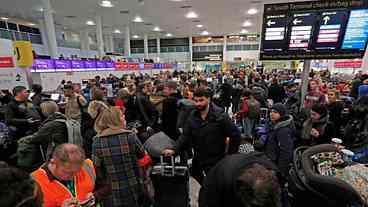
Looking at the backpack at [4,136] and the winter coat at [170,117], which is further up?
the winter coat at [170,117]

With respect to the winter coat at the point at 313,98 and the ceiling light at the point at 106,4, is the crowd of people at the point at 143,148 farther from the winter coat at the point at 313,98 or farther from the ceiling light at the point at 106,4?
the ceiling light at the point at 106,4

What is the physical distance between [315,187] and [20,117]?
4.69 meters

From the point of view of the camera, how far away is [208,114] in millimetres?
2566

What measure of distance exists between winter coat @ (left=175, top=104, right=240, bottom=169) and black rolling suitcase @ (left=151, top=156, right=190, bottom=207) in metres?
0.34

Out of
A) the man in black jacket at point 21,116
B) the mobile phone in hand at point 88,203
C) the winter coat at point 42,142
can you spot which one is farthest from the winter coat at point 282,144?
the man in black jacket at point 21,116

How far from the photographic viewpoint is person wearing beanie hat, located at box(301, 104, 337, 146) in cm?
332

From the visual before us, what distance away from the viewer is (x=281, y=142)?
2830 mm

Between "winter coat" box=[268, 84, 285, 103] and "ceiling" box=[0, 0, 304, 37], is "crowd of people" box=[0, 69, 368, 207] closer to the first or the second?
"winter coat" box=[268, 84, 285, 103]

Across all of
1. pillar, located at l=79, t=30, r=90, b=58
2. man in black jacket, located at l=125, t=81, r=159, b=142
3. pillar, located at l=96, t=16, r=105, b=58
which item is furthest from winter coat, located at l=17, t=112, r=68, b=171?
pillar, located at l=79, t=30, r=90, b=58

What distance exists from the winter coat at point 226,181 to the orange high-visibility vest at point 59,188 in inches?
35.4

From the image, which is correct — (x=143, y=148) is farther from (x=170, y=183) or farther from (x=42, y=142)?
(x=42, y=142)

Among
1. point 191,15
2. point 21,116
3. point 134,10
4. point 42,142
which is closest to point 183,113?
point 42,142

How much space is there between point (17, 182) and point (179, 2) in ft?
39.1

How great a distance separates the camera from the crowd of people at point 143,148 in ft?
3.91
